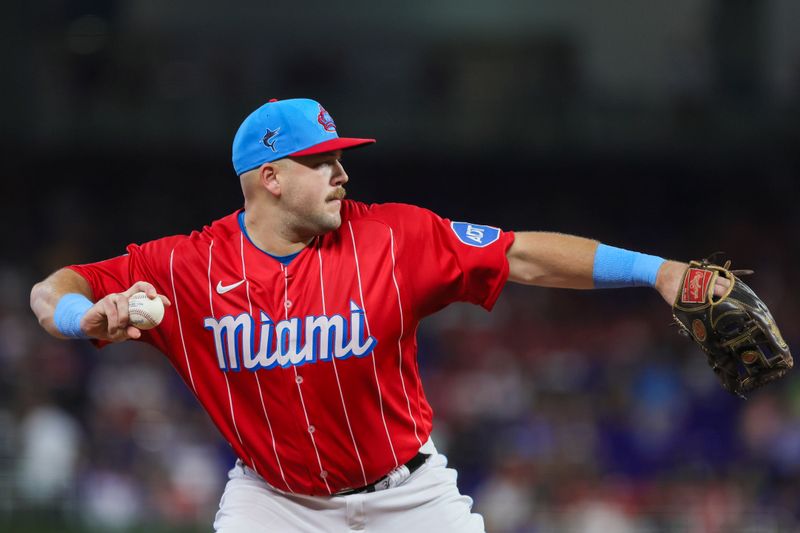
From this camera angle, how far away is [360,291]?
324cm

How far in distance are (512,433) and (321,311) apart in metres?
6.05

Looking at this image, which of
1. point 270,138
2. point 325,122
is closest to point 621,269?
point 325,122

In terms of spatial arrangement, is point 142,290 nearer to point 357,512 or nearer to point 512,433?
point 357,512

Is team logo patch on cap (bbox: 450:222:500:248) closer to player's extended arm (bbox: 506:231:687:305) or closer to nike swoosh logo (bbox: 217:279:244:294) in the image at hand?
player's extended arm (bbox: 506:231:687:305)

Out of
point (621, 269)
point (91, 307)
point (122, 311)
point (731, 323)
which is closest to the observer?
point (122, 311)

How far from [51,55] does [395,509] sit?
33.4 feet

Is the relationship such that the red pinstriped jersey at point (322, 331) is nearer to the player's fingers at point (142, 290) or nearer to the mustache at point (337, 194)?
the mustache at point (337, 194)

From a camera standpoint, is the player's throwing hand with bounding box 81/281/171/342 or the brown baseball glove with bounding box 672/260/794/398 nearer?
the player's throwing hand with bounding box 81/281/171/342

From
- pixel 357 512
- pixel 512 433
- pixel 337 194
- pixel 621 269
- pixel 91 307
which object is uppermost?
pixel 337 194

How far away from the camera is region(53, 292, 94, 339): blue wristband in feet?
9.85

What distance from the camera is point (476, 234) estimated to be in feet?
10.9

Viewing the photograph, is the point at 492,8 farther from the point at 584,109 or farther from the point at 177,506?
the point at 177,506

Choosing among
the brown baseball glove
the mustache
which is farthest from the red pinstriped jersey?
the brown baseball glove

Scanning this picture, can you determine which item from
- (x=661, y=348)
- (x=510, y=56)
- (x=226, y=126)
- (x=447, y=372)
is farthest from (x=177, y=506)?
(x=510, y=56)
